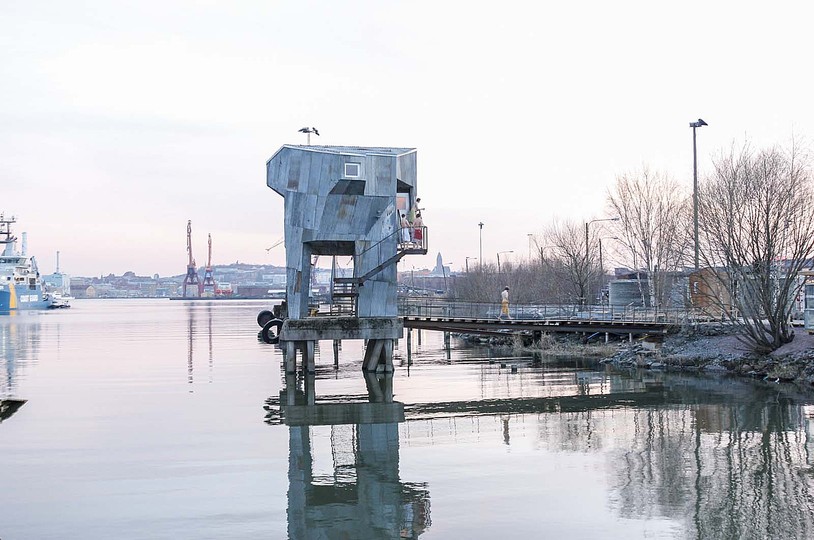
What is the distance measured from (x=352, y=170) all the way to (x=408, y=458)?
17538 mm

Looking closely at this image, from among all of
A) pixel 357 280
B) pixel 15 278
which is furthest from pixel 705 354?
pixel 15 278

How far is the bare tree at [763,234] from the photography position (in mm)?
38625

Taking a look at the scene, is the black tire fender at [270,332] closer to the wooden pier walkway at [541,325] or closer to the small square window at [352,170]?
the wooden pier walkway at [541,325]

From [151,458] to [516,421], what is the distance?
34.6 ft

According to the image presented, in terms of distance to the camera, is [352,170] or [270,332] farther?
[270,332]

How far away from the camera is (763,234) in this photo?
128ft

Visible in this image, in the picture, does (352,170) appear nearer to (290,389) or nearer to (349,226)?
(349,226)

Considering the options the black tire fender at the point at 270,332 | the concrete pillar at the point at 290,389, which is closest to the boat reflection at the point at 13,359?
the concrete pillar at the point at 290,389

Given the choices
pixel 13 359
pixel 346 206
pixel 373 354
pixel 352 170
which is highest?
pixel 352 170

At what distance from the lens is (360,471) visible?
67.5 ft

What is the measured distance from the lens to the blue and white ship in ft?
497

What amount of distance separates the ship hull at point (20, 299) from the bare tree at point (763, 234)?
5351 inches

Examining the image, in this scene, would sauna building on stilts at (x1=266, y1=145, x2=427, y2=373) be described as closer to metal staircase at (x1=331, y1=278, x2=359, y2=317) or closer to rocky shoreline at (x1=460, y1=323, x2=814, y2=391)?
metal staircase at (x1=331, y1=278, x2=359, y2=317)

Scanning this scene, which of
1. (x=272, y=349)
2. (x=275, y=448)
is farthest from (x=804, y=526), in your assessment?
(x=272, y=349)
